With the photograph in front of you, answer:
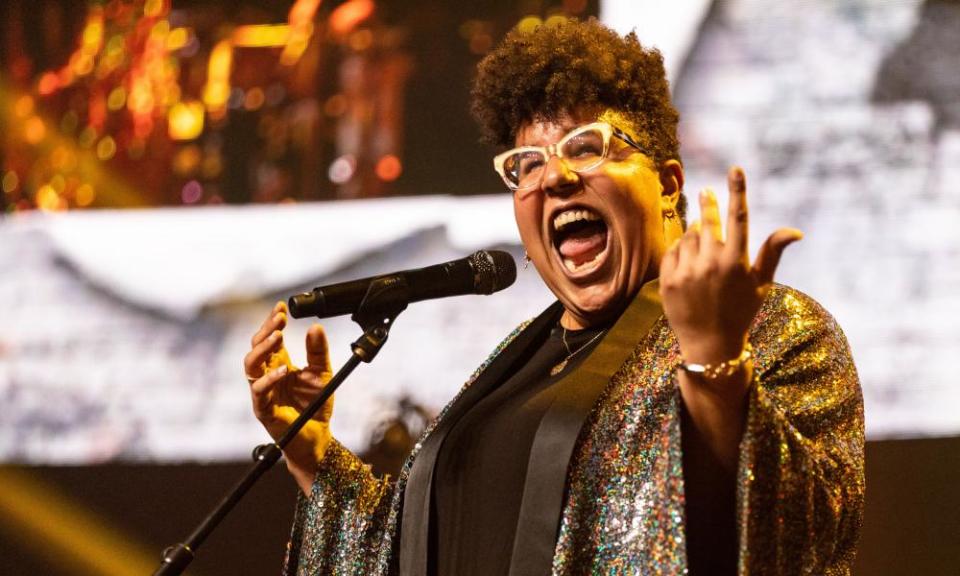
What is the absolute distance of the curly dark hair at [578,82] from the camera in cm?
186

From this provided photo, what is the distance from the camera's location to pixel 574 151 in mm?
1812

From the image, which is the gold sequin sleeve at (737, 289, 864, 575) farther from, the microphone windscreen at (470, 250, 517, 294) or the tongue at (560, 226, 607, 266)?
the microphone windscreen at (470, 250, 517, 294)

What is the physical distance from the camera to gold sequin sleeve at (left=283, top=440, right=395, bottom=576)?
192 cm

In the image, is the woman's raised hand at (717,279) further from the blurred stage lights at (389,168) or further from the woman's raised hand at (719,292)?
the blurred stage lights at (389,168)

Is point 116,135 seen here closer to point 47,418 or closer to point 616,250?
point 47,418

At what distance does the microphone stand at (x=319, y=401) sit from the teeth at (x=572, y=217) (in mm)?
326

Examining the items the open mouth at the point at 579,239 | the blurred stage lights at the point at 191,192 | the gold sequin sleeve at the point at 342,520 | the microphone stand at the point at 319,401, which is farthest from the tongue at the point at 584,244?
the blurred stage lights at the point at 191,192

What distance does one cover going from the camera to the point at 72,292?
3068 mm

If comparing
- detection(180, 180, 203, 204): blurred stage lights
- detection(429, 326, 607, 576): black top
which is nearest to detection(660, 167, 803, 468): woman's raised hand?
detection(429, 326, 607, 576): black top

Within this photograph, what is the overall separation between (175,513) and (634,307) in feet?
5.92

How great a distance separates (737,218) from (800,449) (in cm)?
34

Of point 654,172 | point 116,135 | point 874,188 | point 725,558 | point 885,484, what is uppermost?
point 116,135

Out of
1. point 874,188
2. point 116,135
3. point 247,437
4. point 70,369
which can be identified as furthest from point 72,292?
point 874,188

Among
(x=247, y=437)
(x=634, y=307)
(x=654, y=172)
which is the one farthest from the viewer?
(x=247, y=437)
